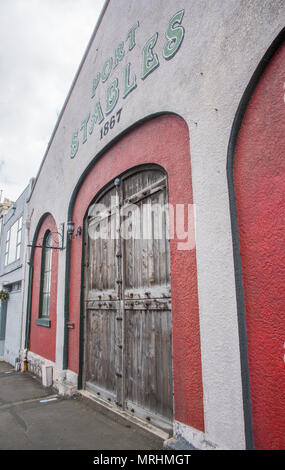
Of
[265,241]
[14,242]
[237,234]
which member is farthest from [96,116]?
[14,242]

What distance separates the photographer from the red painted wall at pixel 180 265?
110 inches

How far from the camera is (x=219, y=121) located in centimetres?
274

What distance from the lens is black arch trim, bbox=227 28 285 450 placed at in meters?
2.25

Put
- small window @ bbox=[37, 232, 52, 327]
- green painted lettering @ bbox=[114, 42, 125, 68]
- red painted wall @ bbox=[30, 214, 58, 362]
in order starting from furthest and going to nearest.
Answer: small window @ bbox=[37, 232, 52, 327] → red painted wall @ bbox=[30, 214, 58, 362] → green painted lettering @ bbox=[114, 42, 125, 68]

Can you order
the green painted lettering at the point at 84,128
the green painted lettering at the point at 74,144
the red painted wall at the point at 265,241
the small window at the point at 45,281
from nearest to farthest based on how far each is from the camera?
1. the red painted wall at the point at 265,241
2. the green painted lettering at the point at 84,128
3. the green painted lettering at the point at 74,144
4. the small window at the point at 45,281

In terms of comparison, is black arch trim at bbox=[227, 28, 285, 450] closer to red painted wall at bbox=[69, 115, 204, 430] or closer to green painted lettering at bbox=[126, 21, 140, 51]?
red painted wall at bbox=[69, 115, 204, 430]

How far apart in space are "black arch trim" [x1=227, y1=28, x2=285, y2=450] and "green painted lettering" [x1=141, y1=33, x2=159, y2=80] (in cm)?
164

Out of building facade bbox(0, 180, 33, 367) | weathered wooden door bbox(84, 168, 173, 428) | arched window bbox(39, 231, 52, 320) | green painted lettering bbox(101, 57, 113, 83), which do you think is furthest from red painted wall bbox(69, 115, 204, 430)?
building facade bbox(0, 180, 33, 367)

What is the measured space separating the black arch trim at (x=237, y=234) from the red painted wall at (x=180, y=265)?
51 cm

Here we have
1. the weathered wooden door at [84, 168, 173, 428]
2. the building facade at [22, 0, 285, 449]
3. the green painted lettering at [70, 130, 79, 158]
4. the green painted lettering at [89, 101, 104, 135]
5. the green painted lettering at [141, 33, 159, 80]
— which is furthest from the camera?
the green painted lettering at [70, 130, 79, 158]

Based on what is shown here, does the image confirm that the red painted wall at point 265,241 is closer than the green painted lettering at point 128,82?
Yes

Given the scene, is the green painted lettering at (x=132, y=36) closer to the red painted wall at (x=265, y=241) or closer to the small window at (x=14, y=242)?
the red painted wall at (x=265, y=241)

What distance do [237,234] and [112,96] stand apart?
135 inches

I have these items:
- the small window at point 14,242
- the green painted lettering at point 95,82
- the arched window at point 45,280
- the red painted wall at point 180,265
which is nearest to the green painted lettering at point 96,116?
the green painted lettering at point 95,82
